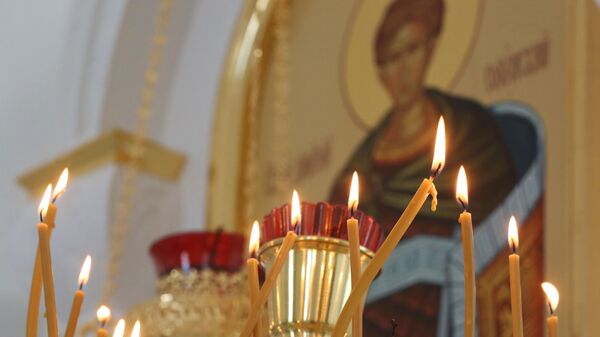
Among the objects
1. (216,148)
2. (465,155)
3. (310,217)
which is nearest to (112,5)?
(216,148)

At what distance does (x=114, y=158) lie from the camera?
2.83m

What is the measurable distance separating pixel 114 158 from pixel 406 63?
2.92ft

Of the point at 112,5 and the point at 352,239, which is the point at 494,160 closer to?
the point at 352,239

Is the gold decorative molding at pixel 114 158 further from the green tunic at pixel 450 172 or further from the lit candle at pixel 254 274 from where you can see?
the lit candle at pixel 254 274

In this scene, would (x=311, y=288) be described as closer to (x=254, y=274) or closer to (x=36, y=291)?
(x=254, y=274)

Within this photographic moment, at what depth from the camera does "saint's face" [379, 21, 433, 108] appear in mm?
2135

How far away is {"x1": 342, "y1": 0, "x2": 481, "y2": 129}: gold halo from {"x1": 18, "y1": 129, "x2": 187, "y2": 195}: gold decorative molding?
24.9 inches

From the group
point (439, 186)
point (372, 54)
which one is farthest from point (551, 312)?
point (372, 54)

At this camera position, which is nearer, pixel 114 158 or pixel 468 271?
pixel 468 271

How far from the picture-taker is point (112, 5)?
9.67ft

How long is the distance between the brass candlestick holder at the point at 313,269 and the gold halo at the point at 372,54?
105cm

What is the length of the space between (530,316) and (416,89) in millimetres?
542

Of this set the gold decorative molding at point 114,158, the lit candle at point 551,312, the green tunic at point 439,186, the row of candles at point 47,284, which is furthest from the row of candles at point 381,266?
the gold decorative molding at point 114,158

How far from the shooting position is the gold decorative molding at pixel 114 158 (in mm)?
2820
